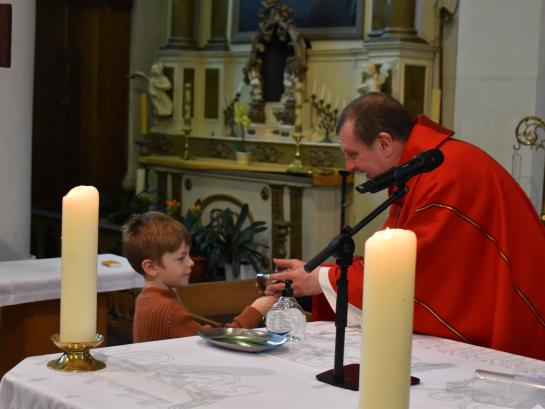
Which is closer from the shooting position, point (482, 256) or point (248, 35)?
point (482, 256)

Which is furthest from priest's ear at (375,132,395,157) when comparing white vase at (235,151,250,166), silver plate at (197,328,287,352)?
white vase at (235,151,250,166)

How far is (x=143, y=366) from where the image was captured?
278 centimetres

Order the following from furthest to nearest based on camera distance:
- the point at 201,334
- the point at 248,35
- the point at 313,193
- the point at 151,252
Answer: the point at 248,35 → the point at 313,193 → the point at 151,252 → the point at 201,334

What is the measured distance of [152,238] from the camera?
3566 millimetres

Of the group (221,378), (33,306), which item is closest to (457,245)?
(221,378)

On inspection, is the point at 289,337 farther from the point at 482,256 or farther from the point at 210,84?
the point at 210,84

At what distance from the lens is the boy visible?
11.3 ft

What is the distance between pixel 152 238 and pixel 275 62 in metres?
6.46

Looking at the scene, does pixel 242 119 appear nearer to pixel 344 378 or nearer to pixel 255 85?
pixel 255 85

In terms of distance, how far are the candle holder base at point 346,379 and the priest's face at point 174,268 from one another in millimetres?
941

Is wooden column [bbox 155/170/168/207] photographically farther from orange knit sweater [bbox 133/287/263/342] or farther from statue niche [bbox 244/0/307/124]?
orange knit sweater [bbox 133/287/263/342]

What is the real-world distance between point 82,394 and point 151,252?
Result: 1.12 meters

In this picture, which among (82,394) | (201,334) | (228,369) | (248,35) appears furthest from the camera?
(248,35)

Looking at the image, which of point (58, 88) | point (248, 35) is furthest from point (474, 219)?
point (58, 88)
